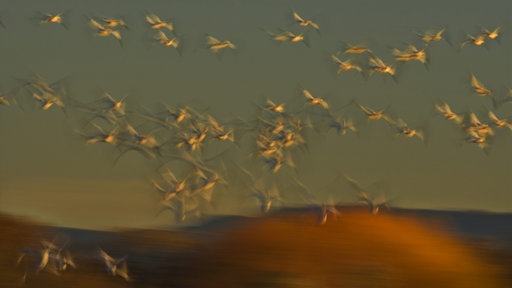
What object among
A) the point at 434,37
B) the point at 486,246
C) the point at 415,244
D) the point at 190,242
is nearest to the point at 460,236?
the point at 486,246

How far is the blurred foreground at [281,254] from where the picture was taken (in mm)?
20625

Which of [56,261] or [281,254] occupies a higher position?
[281,254]

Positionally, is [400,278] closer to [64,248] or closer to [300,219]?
[300,219]

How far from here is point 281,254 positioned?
21.2 meters

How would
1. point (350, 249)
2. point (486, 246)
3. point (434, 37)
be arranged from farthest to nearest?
point (486, 246) → point (350, 249) → point (434, 37)

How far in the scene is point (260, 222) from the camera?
22578 millimetres

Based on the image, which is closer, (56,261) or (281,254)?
(56,261)

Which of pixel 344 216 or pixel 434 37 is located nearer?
pixel 434 37

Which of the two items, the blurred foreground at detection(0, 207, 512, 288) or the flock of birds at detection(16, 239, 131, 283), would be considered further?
the blurred foreground at detection(0, 207, 512, 288)

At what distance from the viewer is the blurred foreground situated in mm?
20625

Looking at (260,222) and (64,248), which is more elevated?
(260,222)

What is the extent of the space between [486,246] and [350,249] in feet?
12.2

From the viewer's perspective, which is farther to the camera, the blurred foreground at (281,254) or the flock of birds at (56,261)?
the blurred foreground at (281,254)

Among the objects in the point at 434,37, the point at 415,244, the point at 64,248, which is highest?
the point at 434,37
